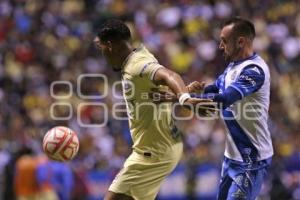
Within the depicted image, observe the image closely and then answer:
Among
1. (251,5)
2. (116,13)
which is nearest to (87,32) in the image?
(116,13)

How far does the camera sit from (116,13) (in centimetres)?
2053

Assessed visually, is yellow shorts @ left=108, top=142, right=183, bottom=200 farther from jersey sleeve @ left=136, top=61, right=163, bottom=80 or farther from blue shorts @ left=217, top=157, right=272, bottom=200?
jersey sleeve @ left=136, top=61, right=163, bottom=80

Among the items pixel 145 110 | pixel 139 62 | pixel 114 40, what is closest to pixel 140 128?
pixel 145 110

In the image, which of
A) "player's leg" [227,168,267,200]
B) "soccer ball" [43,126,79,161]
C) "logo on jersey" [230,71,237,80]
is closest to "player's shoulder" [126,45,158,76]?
"logo on jersey" [230,71,237,80]

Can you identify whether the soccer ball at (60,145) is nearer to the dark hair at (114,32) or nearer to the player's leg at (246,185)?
the dark hair at (114,32)

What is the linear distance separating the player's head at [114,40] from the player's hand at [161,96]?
50cm

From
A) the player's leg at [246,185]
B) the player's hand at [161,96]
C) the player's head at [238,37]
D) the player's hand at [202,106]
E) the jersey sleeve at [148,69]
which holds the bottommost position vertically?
the player's leg at [246,185]

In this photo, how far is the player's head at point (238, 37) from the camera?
8.89 m

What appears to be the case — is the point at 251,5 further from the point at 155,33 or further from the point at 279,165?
the point at 279,165

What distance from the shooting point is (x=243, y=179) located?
348 inches

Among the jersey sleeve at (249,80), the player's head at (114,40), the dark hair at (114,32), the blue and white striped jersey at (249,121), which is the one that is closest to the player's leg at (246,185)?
the blue and white striped jersey at (249,121)

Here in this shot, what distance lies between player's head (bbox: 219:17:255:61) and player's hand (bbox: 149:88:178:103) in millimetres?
764

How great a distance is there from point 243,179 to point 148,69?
1383 mm

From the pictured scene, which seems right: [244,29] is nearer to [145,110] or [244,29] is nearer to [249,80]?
[249,80]
